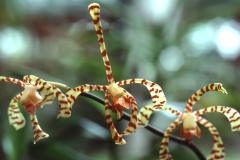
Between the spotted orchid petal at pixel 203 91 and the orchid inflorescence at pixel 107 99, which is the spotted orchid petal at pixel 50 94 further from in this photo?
the spotted orchid petal at pixel 203 91

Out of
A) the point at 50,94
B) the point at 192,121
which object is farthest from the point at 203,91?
the point at 50,94

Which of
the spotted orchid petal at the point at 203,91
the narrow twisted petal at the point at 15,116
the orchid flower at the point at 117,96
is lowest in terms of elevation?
the narrow twisted petal at the point at 15,116

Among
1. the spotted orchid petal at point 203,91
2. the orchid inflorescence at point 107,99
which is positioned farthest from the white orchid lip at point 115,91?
the spotted orchid petal at point 203,91

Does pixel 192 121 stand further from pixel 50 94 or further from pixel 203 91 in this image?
pixel 50 94

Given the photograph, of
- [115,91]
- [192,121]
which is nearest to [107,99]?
[115,91]

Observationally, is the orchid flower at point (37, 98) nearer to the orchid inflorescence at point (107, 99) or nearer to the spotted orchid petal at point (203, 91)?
the orchid inflorescence at point (107, 99)

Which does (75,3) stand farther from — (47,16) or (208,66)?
(208,66)

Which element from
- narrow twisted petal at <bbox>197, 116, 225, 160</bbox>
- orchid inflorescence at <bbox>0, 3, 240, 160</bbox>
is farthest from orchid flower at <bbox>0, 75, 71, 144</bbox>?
narrow twisted petal at <bbox>197, 116, 225, 160</bbox>

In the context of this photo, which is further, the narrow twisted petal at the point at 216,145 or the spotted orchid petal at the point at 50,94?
the narrow twisted petal at the point at 216,145

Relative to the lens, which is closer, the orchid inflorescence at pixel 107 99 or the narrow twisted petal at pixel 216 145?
the orchid inflorescence at pixel 107 99

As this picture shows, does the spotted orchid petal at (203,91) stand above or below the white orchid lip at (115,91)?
above
